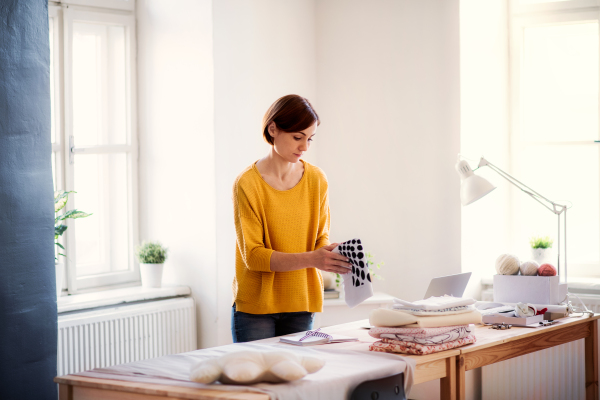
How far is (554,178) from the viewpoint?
4.02 metres

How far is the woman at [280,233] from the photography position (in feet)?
7.39

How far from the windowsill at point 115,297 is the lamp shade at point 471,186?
1492 mm

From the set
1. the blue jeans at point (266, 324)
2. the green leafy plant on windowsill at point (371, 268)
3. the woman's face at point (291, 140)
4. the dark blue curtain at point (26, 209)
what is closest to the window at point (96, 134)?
the dark blue curtain at point (26, 209)

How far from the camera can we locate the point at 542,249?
3.71 meters

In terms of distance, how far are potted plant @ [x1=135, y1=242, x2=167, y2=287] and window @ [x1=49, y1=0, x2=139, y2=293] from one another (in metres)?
0.21

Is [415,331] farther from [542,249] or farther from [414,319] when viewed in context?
[542,249]

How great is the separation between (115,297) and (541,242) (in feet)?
7.15

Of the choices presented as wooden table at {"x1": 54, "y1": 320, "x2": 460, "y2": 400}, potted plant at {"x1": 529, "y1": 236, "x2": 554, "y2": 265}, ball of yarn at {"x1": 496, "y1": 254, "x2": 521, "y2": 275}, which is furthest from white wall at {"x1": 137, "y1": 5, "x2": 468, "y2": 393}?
wooden table at {"x1": 54, "y1": 320, "x2": 460, "y2": 400}

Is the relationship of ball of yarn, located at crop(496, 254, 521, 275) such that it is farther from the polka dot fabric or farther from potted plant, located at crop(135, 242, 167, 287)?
potted plant, located at crop(135, 242, 167, 287)

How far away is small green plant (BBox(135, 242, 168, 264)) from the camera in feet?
11.5

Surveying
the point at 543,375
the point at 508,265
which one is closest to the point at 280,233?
the point at 508,265

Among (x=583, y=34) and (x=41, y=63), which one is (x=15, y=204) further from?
(x=583, y=34)

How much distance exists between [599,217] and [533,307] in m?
1.51

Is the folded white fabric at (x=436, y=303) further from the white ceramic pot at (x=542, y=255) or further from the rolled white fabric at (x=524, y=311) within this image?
the white ceramic pot at (x=542, y=255)
